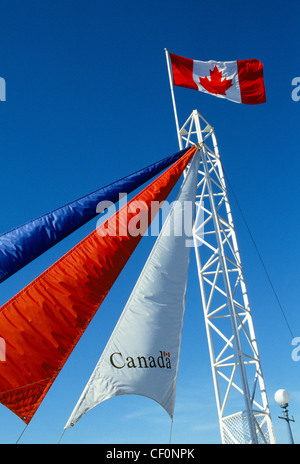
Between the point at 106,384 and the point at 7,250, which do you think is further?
the point at 7,250

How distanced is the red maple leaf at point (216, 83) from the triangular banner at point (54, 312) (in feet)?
24.7

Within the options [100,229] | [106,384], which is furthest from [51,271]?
[106,384]

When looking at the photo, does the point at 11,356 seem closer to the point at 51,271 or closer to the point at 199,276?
the point at 51,271

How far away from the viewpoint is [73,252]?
8867mm

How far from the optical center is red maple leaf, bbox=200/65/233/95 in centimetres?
1494

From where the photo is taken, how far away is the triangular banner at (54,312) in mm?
6984

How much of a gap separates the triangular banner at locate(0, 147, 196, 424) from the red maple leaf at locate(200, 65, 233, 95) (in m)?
7.54

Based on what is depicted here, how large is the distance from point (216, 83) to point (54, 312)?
10947mm

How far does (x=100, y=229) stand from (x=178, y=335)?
118 inches

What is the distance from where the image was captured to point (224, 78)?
49.5 feet
